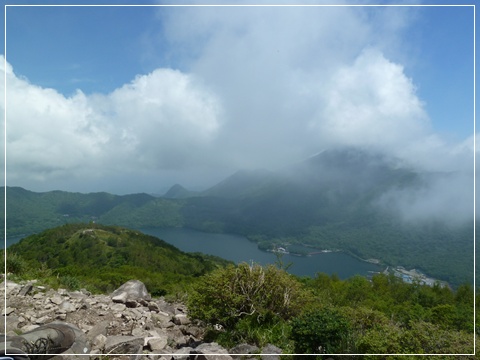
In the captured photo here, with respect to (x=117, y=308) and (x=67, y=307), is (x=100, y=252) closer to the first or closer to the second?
(x=117, y=308)

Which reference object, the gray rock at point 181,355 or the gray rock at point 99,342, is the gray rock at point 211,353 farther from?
the gray rock at point 99,342

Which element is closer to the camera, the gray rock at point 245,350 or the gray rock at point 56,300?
the gray rock at point 245,350

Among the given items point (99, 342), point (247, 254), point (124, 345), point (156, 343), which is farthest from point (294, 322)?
point (247, 254)

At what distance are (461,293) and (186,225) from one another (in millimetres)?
135270

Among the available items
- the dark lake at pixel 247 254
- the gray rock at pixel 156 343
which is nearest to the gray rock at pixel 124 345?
the gray rock at pixel 156 343

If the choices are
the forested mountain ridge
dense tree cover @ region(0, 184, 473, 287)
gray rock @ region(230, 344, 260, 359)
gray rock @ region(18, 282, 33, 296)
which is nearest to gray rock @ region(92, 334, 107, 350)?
gray rock @ region(230, 344, 260, 359)

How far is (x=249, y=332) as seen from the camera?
20.1ft

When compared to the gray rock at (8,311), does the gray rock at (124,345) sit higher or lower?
lower

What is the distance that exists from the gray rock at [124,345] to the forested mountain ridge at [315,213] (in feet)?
175

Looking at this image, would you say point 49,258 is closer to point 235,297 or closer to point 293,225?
point 235,297

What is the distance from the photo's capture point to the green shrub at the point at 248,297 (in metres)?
6.62

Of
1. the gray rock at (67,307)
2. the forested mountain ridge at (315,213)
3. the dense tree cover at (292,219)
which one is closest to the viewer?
the gray rock at (67,307)

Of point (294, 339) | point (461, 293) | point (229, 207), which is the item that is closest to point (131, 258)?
point (461, 293)

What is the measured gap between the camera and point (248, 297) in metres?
6.66
